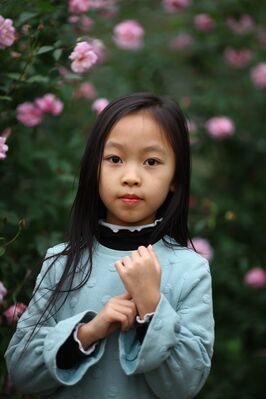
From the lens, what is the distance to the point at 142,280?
1.56 meters

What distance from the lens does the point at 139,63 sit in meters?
3.80

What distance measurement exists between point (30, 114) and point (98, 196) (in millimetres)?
862

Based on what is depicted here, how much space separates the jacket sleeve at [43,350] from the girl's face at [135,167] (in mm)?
238

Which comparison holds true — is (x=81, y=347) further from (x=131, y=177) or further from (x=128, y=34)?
(x=128, y=34)

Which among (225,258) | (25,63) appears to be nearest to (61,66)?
(25,63)

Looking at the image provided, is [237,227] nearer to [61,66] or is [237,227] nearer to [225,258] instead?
[225,258]

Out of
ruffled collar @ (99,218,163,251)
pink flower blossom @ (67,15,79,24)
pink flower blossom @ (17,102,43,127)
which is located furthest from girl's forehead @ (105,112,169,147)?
pink flower blossom @ (67,15,79,24)

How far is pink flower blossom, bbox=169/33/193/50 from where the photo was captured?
13.6 feet

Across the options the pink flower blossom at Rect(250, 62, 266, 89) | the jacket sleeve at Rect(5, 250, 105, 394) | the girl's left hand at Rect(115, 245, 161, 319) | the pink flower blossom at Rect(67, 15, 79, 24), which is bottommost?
the pink flower blossom at Rect(250, 62, 266, 89)

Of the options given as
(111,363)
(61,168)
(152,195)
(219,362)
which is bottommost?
(219,362)

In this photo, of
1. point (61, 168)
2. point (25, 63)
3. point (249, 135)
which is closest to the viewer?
point (25, 63)

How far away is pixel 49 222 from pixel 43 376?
130cm

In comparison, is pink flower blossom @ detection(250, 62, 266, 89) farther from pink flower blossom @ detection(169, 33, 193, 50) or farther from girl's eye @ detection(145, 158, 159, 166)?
girl's eye @ detection(145, 158, 159, 166)

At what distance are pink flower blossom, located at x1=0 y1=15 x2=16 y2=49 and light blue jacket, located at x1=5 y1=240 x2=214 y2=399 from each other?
752mm
